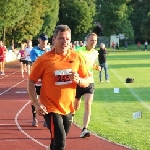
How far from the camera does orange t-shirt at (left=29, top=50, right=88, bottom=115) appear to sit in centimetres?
685

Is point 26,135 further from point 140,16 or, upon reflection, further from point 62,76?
point 140,16

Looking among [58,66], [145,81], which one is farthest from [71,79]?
[145,81]

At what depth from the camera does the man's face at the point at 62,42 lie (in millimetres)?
6711

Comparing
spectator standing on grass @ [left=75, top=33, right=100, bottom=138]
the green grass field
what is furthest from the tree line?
spectator standing on grass @ [left=75, top=33, right=100, bottom=138]

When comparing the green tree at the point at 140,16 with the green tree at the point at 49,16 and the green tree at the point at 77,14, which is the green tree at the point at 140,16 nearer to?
the green tree at the point at 77,14

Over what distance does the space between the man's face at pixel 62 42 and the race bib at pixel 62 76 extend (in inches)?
10.6

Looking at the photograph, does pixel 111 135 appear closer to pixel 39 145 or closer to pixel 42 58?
pixel 39 145

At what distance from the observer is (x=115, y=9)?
327 ft

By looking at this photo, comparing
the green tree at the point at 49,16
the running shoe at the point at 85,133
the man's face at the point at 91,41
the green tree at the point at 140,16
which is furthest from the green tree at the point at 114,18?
the running shoe at the point at 85,133

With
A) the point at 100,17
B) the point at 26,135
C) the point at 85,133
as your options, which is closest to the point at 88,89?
the point at 85,133

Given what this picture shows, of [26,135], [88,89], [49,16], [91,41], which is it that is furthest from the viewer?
[49,16]

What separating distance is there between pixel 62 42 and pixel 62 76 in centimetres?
47

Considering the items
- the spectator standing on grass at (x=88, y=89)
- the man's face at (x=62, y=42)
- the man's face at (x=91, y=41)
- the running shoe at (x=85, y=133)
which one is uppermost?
the man's face at (x=62, y=42)

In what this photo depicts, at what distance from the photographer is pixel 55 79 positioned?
22.5ft
